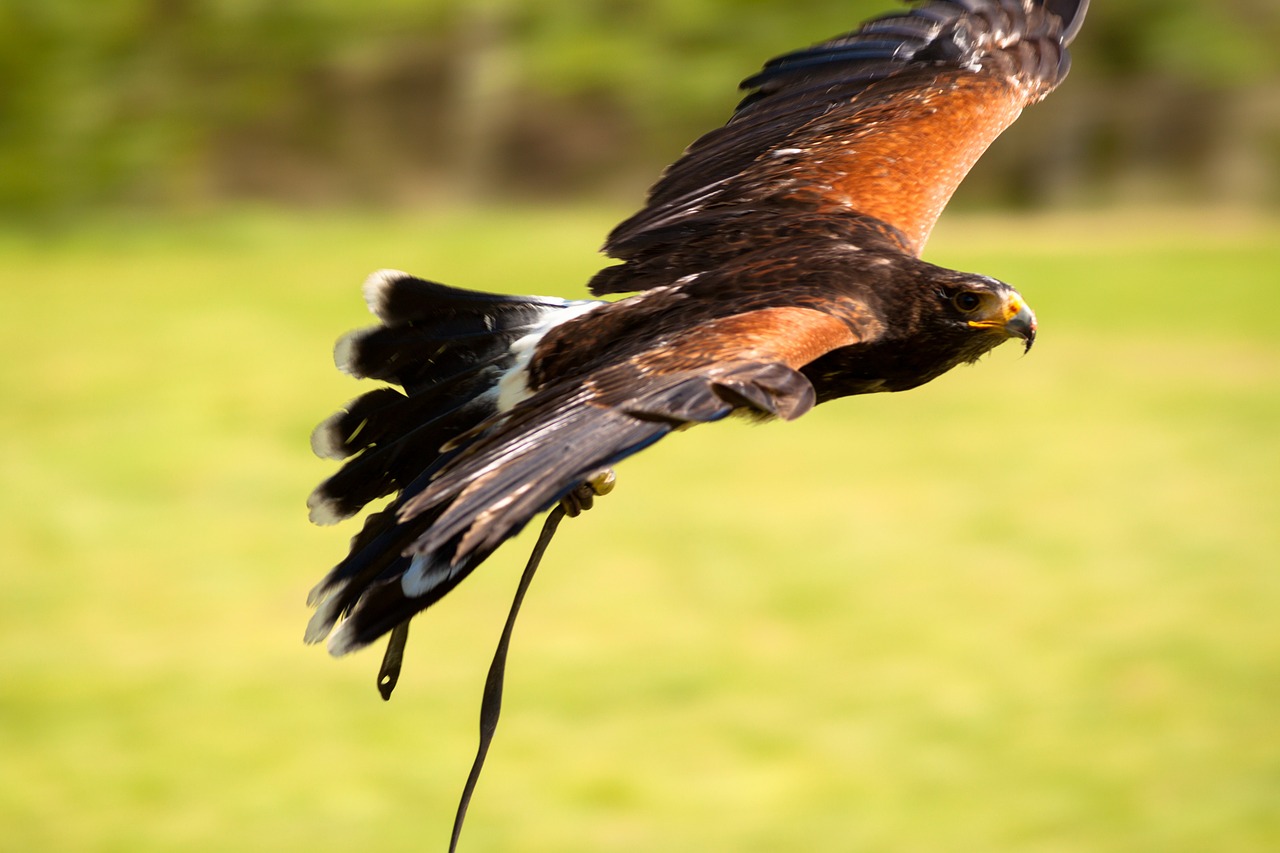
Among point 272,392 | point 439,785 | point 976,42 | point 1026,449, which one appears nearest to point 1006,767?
point 439,785

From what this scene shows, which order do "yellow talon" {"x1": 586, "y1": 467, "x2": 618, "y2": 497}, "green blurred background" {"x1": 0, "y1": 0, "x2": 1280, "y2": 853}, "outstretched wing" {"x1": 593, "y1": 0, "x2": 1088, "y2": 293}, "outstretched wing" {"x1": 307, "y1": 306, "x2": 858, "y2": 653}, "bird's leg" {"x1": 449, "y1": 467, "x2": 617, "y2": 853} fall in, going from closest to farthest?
1. "outstretched wing" {"x1": 307, "y1": 306, "x2": 858, "y2": 653}
2. "bird's leg" {"x1": 449, "y1": 467, "x2": 617, "y2": 853}
3. "yellow talon" {"x1": 586, "y1": 467, "x2": 618, "y2": 497}
4. "outstretched wing" {"x1": 593, "y1": 0, "x2": 1088, "y2": 293}
5. "green blurred background" {"x1": 0, "y1": 0, "x2": 1280, "y2": 853}

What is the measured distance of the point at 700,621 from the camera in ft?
39.3

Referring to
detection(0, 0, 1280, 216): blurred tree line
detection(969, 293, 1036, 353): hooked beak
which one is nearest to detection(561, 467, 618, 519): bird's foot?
detection(969, 293, 1036, 353): hooked beak

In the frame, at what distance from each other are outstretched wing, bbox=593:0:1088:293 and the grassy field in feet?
14.1

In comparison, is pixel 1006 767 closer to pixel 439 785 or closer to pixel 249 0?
pixel 439 785

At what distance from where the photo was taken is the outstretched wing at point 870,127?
16.5 feet

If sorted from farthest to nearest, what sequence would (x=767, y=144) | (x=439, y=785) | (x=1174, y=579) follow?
(x=1174, y=579), (x=439, y=785), (x=767, y=144)

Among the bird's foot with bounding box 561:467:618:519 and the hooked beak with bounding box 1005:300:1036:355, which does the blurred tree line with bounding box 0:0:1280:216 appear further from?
the bird's foot with bounding box 561:467:618:519

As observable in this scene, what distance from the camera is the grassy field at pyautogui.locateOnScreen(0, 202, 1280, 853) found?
9.38 meters

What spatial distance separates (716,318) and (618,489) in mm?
10857

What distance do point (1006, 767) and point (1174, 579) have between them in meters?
3.71

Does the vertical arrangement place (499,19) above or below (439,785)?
above

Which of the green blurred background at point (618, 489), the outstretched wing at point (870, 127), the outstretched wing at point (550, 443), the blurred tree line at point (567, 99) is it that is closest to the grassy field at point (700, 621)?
the green blurred background at point (618, 489)

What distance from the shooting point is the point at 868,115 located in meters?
5.54
